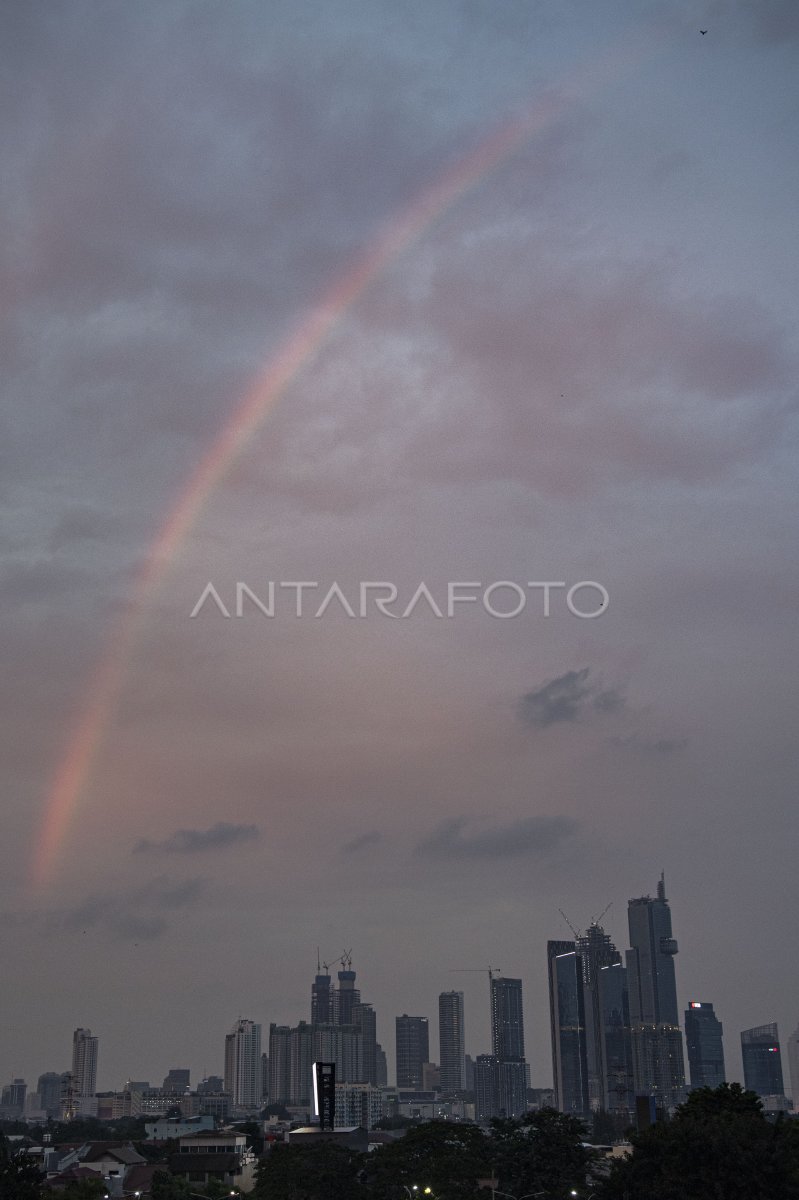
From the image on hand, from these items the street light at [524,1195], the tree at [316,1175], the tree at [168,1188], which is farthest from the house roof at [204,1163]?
the street light at [524,1195]

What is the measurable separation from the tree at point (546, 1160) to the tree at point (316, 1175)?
38.3 ft

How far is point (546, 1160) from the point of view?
88125 mm

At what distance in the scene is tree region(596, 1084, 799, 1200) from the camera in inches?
2447

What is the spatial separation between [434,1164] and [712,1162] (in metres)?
30.9

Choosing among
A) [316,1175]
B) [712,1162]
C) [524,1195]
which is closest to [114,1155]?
[316,1175]

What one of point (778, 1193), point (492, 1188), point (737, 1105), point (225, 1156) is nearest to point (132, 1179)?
point (225, 1156)

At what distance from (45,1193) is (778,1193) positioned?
6492cm

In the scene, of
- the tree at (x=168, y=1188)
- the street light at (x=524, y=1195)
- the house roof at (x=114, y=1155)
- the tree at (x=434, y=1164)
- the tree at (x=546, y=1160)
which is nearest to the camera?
the street light at (x=524, y=1195)

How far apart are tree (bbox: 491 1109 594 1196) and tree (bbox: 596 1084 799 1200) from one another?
19199 mm

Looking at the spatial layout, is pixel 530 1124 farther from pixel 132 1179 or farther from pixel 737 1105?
pixel 132 1179

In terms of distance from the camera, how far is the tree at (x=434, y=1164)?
87750 millimetres

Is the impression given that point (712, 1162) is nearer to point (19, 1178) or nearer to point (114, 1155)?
point (19, 1178)

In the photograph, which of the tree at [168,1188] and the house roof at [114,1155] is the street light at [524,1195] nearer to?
the tree at [168,1188]

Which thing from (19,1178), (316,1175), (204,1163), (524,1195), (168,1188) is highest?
(19,1178)
